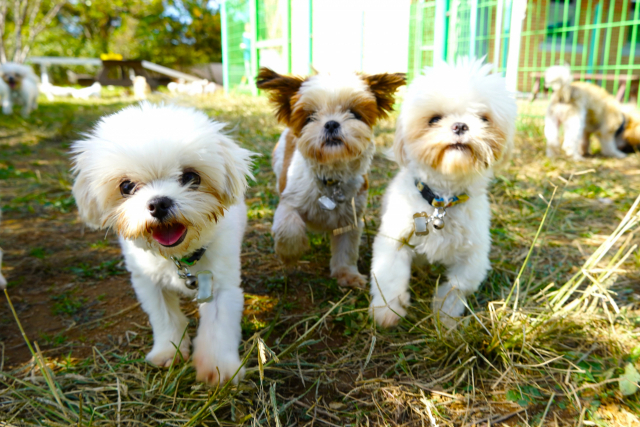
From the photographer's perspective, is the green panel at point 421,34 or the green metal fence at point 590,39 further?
the green panel at point 421,34

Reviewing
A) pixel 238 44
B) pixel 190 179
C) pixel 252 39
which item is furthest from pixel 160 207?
pixel 238 44

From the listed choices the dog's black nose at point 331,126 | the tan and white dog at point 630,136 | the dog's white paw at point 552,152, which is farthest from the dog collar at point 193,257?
the tan and white dog at point 630,136

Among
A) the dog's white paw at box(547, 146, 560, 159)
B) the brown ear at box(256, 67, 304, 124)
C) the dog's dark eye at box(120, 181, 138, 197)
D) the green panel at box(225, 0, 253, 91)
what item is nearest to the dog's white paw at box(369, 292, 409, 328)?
the dog's dark eye at box(120, 181, 138, 197)

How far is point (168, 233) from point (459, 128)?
153 cm

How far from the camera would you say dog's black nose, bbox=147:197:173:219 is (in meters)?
1.77

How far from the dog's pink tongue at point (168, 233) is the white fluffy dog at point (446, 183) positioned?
40.8 inches

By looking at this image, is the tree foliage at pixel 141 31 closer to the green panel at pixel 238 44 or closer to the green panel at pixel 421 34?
the green panel at pixel 238 44

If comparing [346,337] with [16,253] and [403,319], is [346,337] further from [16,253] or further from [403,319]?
[16,253]

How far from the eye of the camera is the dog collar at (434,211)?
2.39 meters

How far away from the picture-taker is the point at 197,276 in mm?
2070

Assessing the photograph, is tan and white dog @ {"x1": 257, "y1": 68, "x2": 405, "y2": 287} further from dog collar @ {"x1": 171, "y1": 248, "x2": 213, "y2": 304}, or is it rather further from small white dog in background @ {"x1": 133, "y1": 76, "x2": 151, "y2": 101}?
small white dog in background @ {"x1": 133, "y1": 76, "x2": 151, "y2": 101}

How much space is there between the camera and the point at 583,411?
167cm

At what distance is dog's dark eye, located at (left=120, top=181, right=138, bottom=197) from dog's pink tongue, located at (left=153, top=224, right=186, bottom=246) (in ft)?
0.66

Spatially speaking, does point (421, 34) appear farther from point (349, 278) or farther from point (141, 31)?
point (141, 31)
